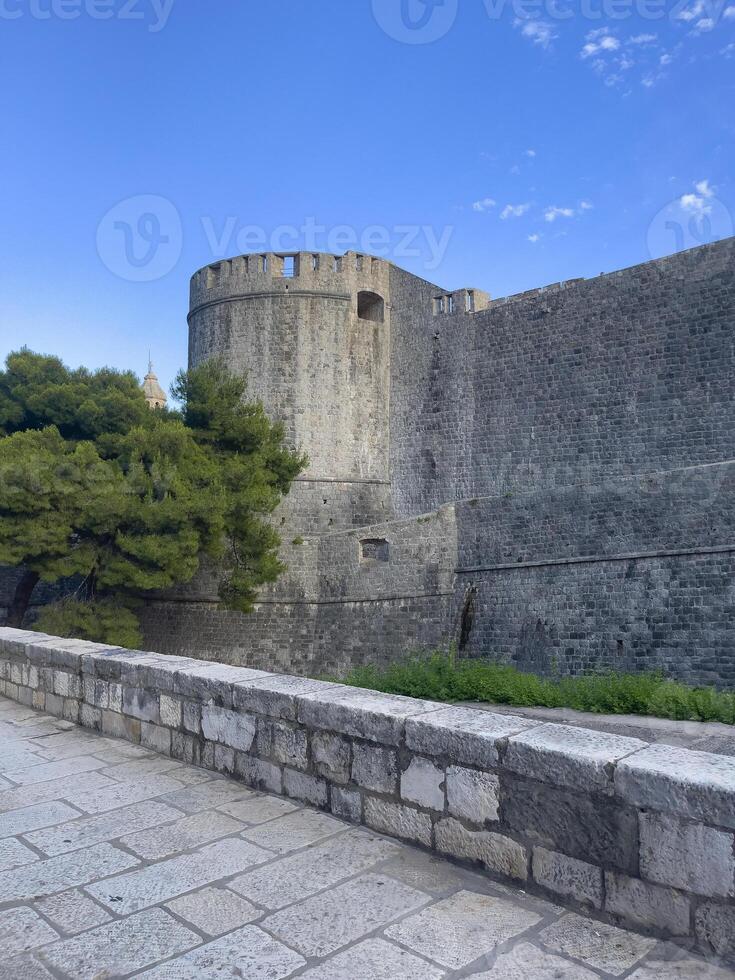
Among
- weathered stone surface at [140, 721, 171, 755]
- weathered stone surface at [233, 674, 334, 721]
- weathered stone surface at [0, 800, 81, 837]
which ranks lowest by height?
weathered stone surface at [0, 800, 81, 837]

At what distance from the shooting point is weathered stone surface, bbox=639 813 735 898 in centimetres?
204

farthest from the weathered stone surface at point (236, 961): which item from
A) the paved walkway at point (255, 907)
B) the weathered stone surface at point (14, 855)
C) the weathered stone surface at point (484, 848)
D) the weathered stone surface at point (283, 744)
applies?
the weathered stone surface at point (283, 744)

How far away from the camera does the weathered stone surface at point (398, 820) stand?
9.14 ft

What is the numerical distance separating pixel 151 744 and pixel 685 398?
36.1 ft

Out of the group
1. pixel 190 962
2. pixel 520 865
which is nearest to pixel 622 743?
pixel 520 865

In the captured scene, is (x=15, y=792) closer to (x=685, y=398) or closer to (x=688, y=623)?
(x=688, y=623)

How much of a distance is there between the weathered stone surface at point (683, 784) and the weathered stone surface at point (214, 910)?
119 centimetres

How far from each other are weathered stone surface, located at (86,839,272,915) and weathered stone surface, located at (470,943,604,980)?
99cm

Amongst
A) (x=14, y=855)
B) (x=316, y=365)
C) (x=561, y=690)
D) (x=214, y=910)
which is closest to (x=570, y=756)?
(x=214, y=910)

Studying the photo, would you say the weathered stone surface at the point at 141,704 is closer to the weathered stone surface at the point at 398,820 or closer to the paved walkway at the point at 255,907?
the paved walkway at the point at 255,907

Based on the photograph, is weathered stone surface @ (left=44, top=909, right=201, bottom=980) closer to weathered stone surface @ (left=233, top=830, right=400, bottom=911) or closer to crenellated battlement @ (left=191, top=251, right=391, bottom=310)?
weathered stone surface @ (left=233, top=830, right=400, bottom=911)

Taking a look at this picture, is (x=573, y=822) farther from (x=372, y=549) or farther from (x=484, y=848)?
(x=372, y=549)

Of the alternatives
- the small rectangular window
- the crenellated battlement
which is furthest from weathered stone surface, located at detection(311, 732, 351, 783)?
the crenellated battlement

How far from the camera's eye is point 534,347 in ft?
48.7
